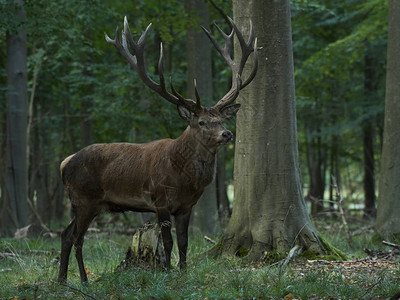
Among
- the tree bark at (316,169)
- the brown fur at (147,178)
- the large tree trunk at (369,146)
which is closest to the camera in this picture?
the brown fur at (147,178)

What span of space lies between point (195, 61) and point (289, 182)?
562 centimetres

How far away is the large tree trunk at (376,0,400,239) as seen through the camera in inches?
408

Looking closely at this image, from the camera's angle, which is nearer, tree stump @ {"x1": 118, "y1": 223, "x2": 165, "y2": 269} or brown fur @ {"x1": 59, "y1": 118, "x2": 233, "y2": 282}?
tree stump @ {"x1": 118, "y1": 223, "x2": 165, "y2": 269}

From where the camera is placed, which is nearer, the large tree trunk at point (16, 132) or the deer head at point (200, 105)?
the deer head at point (200, 105)

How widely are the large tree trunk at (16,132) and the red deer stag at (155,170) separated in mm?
5805

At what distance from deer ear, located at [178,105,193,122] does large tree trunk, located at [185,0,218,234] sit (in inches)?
208

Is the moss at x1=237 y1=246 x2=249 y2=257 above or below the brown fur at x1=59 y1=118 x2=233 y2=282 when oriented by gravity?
below

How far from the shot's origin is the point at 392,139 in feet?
34.4

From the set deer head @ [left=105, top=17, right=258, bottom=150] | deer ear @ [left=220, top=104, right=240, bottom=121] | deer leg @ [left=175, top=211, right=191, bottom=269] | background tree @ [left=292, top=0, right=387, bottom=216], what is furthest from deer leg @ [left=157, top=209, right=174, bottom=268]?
background tree @ [left=292, top=0, right=387, bottom=216]

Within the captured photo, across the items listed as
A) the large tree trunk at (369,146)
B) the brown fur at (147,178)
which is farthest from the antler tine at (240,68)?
the large tree trunk at (369,146)

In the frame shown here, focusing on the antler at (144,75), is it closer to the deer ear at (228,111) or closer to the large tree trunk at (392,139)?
the deer ear at (228,111)

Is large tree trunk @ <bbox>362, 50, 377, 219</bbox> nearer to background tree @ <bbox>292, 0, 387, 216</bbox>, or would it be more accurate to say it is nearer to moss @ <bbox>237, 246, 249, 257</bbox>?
background tree @ <bbox>292, 0, 387, 216</bbox>

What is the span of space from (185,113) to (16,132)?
7.08 m

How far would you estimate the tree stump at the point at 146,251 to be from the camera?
6570 mm
